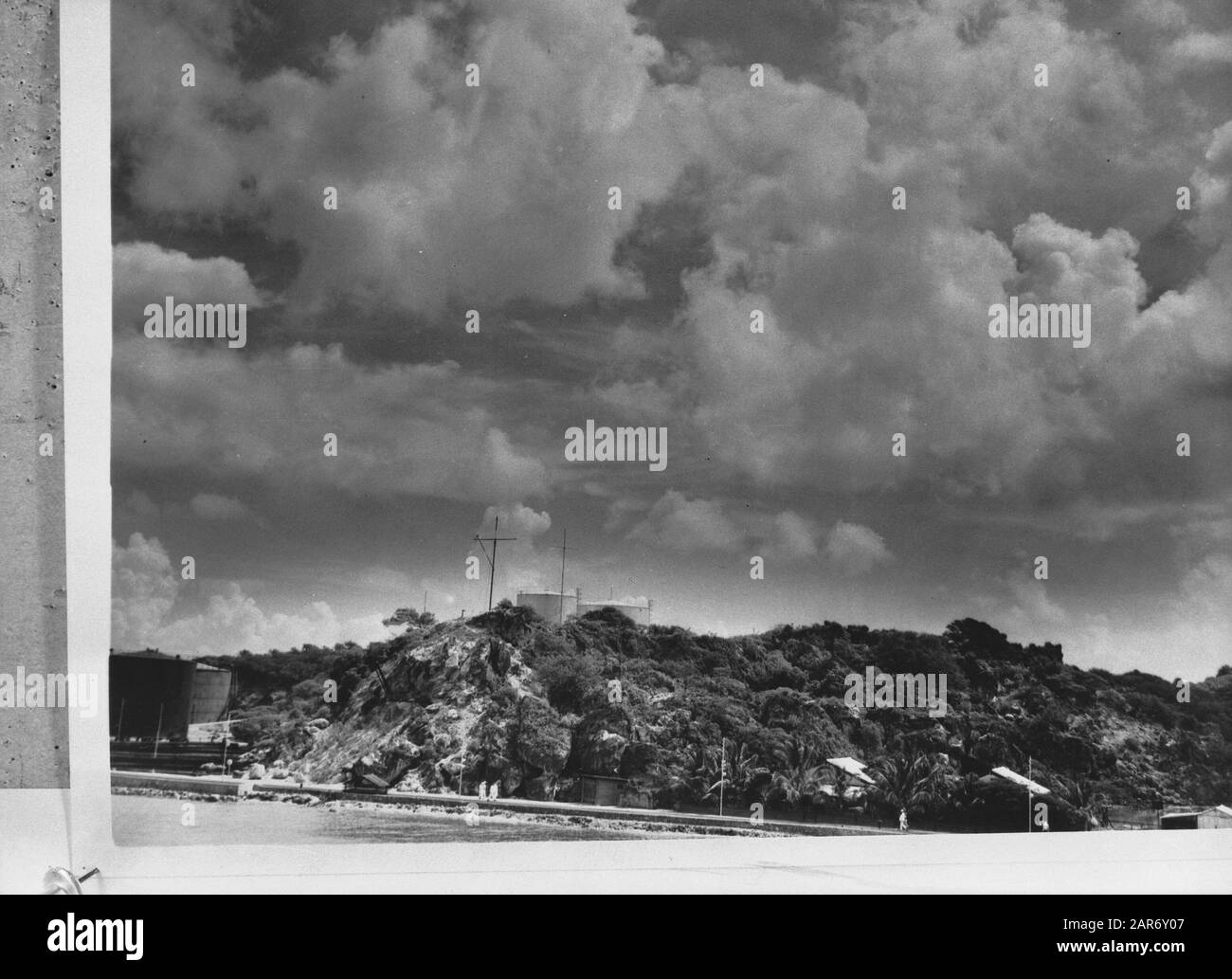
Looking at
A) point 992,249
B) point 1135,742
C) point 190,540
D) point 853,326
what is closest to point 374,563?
point 190,540

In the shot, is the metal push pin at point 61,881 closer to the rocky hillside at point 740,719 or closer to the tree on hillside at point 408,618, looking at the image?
the rocky hillside at point 740,719

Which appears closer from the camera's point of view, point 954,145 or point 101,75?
point 101,75

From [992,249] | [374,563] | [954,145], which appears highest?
[954,145]

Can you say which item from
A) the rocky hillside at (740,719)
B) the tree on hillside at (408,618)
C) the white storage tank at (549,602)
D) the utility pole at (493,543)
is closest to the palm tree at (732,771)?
the rocky hillside at (740,719)

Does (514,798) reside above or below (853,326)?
below

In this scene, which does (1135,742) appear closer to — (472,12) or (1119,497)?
(1119,497)

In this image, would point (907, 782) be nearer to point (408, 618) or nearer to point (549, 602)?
point (549, 602)
